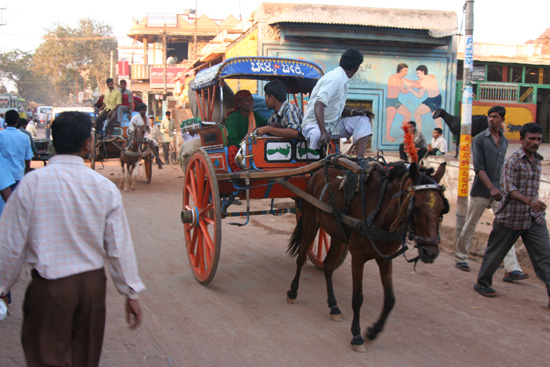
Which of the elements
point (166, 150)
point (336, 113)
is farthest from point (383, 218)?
point (166, 150)

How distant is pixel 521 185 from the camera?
5.06m

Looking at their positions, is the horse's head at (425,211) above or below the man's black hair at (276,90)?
below

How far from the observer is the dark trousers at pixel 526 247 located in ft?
16.5

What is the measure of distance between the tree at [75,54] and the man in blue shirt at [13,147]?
171ft

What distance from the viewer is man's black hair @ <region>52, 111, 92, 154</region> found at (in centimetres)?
245

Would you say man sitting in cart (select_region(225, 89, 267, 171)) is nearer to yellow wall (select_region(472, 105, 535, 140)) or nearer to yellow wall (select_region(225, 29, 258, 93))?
yellow wall (select_region(225, 29, 258, 93))

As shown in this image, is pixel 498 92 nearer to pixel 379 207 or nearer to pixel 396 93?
pixel 396 93

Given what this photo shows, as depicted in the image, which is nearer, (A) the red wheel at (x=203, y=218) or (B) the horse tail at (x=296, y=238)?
(A) the red wheel at (x=203, y=218)

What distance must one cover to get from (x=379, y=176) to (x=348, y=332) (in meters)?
1.39

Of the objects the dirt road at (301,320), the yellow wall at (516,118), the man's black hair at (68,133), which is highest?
the yellow wall at (516,118)

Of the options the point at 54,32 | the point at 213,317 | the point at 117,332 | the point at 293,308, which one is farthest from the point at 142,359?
the point at 54,32

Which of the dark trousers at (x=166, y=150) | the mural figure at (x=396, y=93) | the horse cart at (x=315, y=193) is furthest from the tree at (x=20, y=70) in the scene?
the horse cart at (x=315, y=193)

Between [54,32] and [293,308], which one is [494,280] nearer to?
[293,308]

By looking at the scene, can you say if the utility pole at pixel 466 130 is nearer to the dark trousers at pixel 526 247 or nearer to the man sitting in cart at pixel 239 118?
the dark trousers at pixel 526 247
